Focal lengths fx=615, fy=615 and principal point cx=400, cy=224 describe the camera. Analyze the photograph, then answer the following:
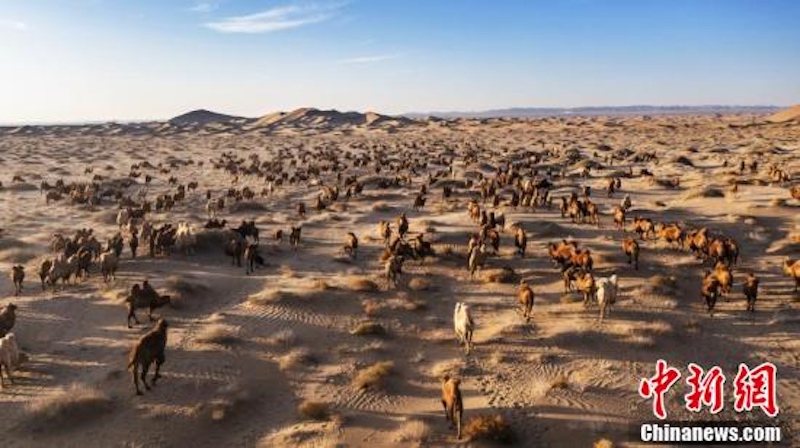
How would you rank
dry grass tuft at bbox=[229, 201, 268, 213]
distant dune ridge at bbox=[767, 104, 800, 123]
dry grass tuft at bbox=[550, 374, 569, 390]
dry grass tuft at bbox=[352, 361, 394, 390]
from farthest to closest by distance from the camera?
distant dune ridge at bbox=[767, 104, 800, 123]
dry grass tuft at bbox=[229, 201, 268, 213]
dry grass tuft at bbox=[352, 361, 394, 390]
dry grass tuft at bbox=[550, 374, 569, 390]

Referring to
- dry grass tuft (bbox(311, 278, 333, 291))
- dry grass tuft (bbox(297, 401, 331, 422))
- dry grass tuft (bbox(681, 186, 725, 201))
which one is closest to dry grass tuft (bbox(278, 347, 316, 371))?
Result: dry grass tuft (bbox(297, 401, 331, 422))

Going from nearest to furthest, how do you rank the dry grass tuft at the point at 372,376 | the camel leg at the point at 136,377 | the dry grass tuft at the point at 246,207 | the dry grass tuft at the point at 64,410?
the dry grass tuft at the point at 64,410 < the camel leg at the point at 136,377 < the dry grass tuft at the point at 372,376 < the dry grass tuft at the point at 246,207

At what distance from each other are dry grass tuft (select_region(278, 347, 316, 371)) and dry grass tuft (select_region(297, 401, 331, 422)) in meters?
2.27

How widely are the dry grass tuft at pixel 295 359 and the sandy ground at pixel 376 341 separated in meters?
0.06

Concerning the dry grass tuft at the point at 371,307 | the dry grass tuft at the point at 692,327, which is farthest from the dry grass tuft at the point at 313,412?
the dry grass tuft at the point at 692,327

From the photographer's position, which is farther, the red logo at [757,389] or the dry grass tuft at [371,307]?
the dry grass tuft at [371,307]

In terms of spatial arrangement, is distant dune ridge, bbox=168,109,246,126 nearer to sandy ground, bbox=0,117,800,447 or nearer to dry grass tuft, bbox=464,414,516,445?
sandy ground, bbox=0,117,800,447

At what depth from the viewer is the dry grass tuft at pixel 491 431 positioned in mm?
12070

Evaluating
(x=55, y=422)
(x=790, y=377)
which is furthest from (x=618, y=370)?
(x=55, y=422)

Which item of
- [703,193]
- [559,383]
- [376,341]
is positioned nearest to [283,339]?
[376,341]

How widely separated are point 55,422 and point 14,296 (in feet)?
30.7

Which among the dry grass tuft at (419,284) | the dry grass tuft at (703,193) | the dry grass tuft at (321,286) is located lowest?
the dry grass tuft at (419,284)

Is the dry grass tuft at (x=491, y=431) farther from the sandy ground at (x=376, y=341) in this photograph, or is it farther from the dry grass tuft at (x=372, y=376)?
the dry grass tuft at (x=372, y=376)

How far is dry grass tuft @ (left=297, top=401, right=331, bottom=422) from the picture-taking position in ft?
43.3
